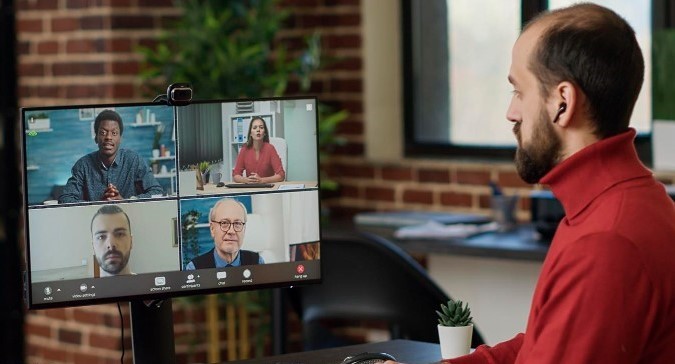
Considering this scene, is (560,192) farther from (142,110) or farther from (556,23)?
(142,110)

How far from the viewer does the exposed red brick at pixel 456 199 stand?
4590 mm

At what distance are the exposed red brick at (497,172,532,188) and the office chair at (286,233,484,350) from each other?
108 cm

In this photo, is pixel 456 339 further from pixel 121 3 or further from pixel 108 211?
pixel 121 3

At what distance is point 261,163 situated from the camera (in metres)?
2.34

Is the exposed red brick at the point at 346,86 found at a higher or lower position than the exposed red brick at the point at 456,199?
higher

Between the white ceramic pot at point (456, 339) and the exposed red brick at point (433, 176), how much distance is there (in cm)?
232

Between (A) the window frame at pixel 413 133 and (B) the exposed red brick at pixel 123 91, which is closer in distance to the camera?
(B) the exposed red brick at pixel 123 91

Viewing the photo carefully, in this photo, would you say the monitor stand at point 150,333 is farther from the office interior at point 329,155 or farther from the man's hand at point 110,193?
the office interior at point 329,155

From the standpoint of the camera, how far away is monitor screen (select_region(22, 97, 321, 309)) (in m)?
2.21

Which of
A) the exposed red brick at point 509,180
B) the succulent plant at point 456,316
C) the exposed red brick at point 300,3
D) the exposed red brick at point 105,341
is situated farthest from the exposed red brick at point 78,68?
the succulent plant at point 456,316

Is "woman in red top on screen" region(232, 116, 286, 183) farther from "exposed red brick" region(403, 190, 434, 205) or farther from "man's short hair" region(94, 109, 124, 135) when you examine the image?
"exposed red brick" region(403, 190, 434, 205)

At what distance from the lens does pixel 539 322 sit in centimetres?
183

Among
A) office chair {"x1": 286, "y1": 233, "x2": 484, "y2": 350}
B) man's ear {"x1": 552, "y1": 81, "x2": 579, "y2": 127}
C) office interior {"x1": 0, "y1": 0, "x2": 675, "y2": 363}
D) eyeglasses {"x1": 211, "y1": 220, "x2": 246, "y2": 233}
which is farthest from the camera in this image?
office interior {"x1": 0, "y1": 0, "x2": 675, "y2": 363}

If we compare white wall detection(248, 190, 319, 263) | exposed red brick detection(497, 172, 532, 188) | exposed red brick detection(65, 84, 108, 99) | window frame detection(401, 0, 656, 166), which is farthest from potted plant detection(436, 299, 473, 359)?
exposed red brick detection(65, 84, 108, 99)
